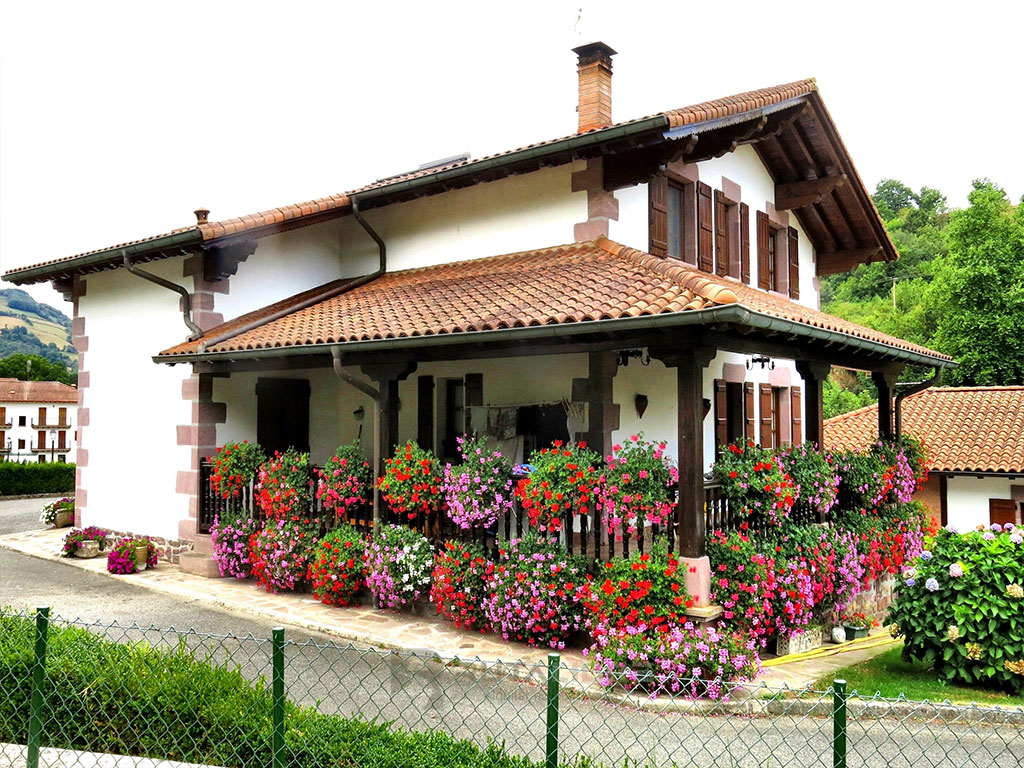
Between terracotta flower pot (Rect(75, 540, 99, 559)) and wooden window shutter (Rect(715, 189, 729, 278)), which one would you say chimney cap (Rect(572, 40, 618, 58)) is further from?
terracotta flower pot (Rect(75, 540, 99, 559))

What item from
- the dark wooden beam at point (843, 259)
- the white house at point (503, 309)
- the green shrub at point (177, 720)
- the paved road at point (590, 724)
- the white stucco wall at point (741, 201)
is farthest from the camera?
the dark wooden beam at point (843, 259)

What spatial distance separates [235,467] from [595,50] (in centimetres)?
767

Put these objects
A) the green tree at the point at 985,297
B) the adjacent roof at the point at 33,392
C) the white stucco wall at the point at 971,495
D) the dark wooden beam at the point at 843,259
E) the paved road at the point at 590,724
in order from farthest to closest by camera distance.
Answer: the adjacent roof at the point at 33,392, the green tree at the point at 985,297, the white stucco wall at the point at 971,495, the dark wooden beam at the point at 843,259, the paved road at the point at 590,724

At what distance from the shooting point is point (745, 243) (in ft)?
41.1

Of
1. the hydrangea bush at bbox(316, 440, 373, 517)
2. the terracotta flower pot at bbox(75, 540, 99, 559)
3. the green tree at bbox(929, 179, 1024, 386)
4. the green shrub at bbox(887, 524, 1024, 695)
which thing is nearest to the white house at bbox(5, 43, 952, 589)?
the hydrangea bush at bbox(316, 440, 373, 517)

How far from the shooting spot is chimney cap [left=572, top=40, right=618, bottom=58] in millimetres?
11430

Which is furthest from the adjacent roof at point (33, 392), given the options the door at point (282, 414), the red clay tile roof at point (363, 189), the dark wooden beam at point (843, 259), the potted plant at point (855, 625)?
the potted plant at point (855, 625)

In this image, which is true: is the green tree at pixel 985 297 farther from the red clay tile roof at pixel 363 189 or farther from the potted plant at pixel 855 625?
the potted plant at pixel 855 625

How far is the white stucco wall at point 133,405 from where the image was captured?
11594 mm

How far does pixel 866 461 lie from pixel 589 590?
4712 millimetres

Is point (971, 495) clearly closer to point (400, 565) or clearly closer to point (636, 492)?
point (636, 492)

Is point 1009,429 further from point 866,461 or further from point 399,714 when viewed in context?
point 399,714

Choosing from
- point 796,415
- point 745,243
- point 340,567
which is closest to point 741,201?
point 745,243

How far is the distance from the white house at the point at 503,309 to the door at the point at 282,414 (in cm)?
4
